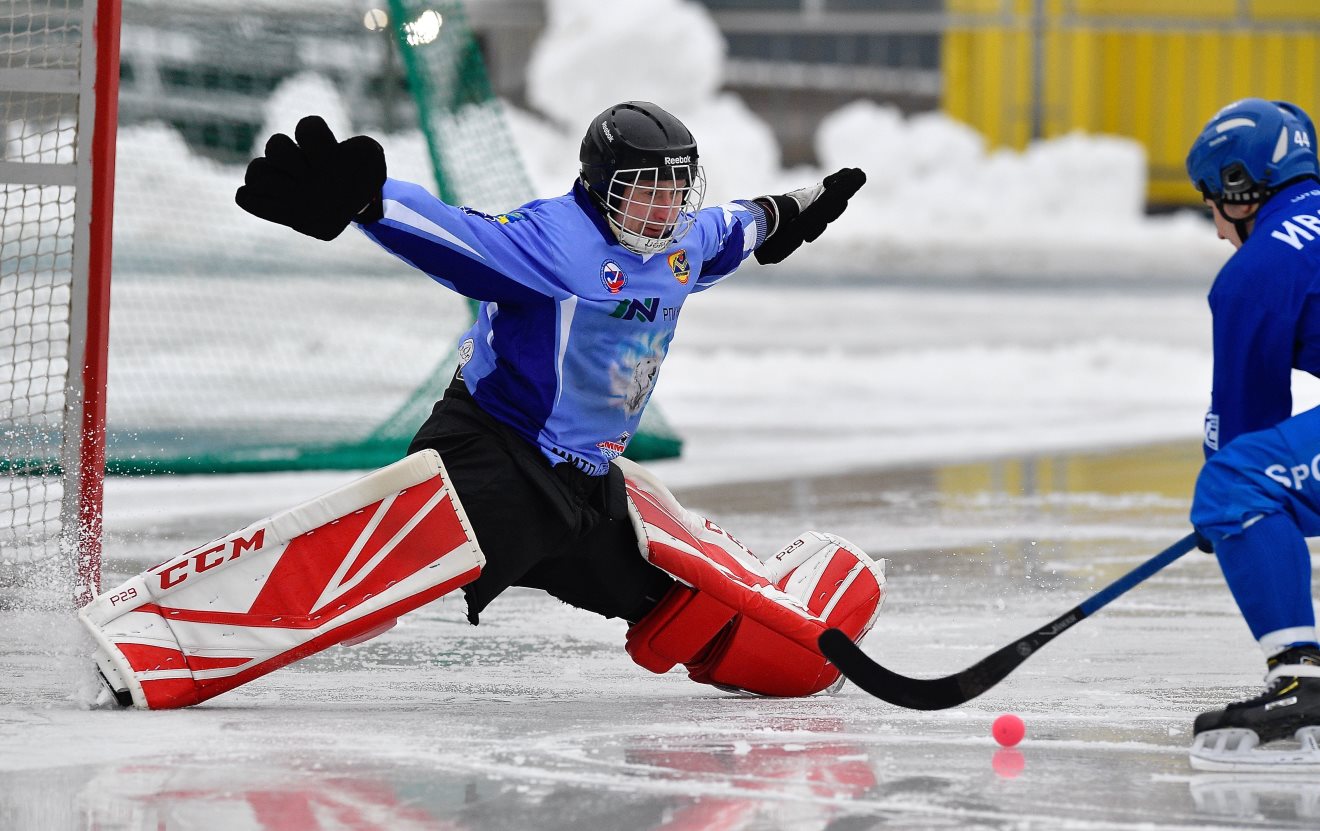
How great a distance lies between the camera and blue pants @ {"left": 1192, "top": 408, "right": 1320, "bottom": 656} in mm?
3113

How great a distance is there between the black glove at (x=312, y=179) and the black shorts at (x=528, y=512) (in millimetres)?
590

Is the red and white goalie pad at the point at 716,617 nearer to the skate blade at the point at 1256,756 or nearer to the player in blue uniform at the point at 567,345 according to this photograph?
the player in blue uniform at the point at 567,345

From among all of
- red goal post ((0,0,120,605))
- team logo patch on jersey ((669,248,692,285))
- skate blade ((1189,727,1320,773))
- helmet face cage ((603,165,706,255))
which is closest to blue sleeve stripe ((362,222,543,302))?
helmet face cage ((603,165,706,255))

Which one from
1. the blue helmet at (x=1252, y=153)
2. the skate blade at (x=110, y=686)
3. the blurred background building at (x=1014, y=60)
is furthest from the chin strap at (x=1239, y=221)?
the blurred background building at (x=1014, y=60)

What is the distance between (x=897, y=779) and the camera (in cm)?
302

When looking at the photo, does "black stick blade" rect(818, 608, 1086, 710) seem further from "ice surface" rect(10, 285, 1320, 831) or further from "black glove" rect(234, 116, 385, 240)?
"black glove" rect(234, 116, 385, 240)

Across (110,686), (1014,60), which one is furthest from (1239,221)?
(1014,60)

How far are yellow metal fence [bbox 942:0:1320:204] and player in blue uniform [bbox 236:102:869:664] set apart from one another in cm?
1854

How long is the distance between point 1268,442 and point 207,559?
6.53 ft

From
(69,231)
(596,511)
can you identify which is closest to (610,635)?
(596,511)

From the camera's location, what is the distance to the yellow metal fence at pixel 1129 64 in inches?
837

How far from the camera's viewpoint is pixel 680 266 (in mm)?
3764

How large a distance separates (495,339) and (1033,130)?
18877 millimetres

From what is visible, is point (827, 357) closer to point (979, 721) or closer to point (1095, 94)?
point (979, 721)
